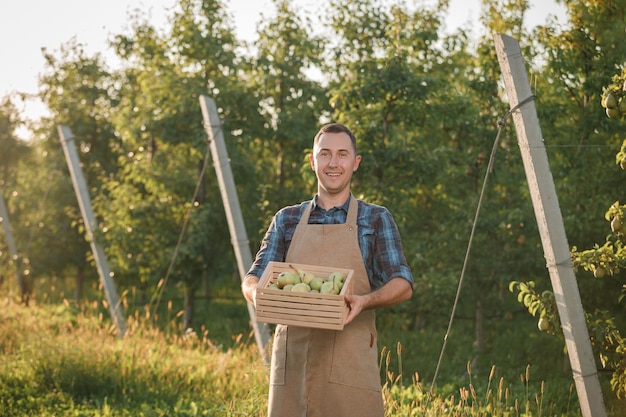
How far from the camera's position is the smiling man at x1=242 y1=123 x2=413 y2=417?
11.1 ft

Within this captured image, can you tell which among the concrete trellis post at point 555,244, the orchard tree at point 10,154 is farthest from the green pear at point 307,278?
the orchard tree at point 10,154

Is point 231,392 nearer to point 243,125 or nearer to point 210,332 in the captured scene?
point 243,125

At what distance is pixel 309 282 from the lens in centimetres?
330

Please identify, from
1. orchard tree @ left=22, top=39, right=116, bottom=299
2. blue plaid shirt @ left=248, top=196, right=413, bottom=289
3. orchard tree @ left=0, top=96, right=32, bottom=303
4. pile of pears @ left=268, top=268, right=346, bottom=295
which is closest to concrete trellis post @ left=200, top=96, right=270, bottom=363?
blue plaid shirt @ left=248, top=196, right=413, bottom=289

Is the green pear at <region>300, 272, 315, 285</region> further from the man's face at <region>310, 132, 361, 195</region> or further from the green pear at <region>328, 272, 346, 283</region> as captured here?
the man's face at <region>310, 132, 361, 195</region>

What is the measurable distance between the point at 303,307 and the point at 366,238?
0.49 metres

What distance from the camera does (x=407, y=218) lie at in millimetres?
9742

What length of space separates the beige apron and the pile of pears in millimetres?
177

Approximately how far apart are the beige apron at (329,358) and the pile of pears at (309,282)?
0.58 feet

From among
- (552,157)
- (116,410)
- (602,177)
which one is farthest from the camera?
(552,157)

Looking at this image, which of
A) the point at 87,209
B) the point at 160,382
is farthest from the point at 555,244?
the point at 87,209

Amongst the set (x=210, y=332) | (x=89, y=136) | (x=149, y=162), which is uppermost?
(x=89, y=136)

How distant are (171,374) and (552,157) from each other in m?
5.23

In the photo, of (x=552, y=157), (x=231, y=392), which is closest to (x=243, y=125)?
(x=552, y=157)
